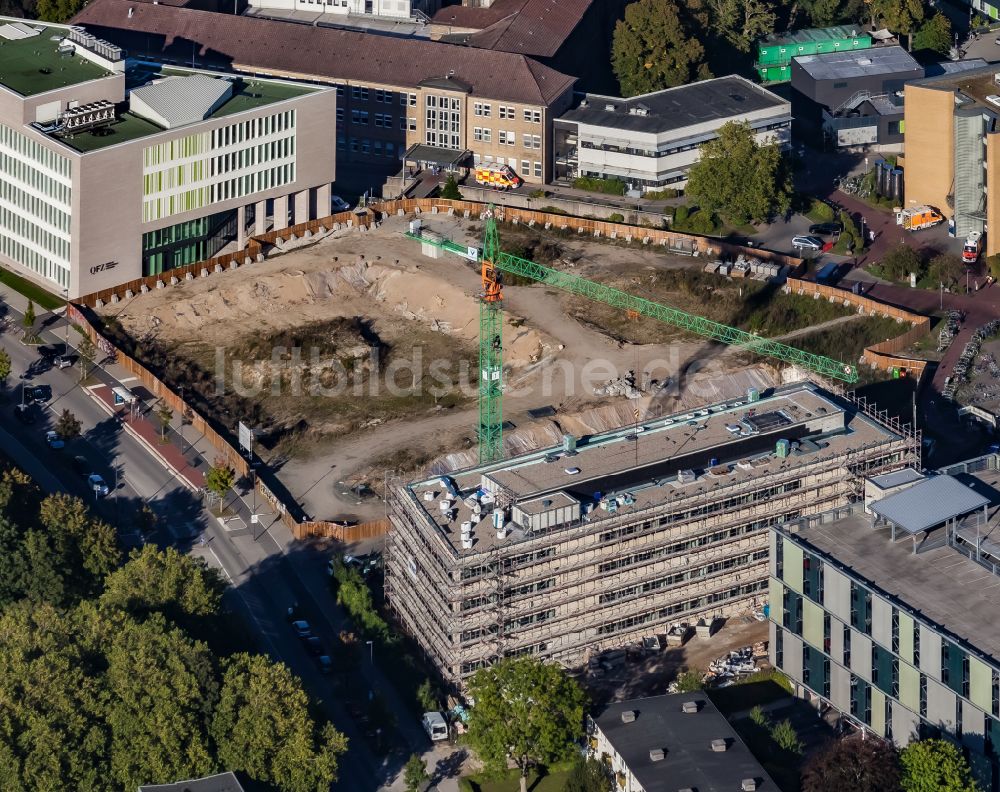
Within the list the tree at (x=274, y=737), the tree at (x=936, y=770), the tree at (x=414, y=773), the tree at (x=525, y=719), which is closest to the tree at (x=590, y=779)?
the tree at (x=525, y=719)

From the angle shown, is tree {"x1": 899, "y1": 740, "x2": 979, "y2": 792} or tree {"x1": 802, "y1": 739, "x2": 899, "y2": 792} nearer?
tree {"x1": 899, "y1": 740, "x2": 979, "y2": 792}

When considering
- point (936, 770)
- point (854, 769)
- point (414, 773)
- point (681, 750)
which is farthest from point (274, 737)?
point (936, 770)

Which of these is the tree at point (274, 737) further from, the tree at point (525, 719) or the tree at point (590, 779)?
the tree at point (590, 779)

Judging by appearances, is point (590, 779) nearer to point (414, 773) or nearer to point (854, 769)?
point (414, 773)

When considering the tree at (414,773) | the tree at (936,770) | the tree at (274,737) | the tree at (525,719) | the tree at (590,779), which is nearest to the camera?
the tree at (936,770)

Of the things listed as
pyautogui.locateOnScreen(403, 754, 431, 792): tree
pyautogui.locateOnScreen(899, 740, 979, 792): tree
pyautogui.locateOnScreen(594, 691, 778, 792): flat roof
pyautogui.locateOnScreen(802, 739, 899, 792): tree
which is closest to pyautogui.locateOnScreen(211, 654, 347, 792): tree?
pyautogui.locateOnScreen(403, 754, 431, 792): tree

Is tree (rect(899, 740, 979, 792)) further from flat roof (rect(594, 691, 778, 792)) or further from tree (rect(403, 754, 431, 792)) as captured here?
tree (rect(403, 754, 431, 792))
